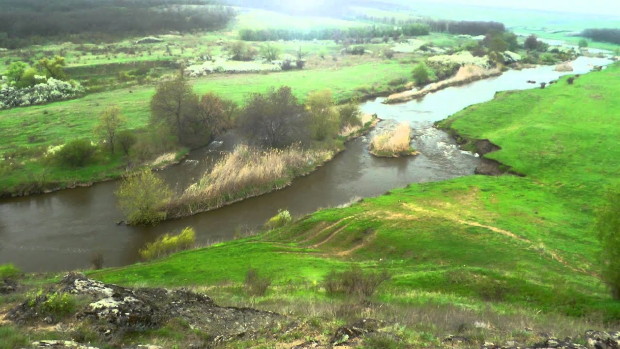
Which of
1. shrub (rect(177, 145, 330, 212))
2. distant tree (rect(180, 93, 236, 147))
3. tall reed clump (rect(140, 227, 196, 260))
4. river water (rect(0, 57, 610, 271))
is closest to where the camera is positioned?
tall reed clump (rect(140, 227, 196, 260))

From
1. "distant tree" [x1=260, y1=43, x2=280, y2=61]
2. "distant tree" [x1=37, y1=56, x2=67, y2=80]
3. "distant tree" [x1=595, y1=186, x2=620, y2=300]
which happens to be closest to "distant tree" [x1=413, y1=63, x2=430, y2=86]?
"distant tree" [x1=260, y1=43, x2=280, y2=61]

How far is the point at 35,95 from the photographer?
267ft

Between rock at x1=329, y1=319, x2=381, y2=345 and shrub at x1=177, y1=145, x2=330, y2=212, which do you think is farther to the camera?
shrub at x1=177, y1=145, x2=330, y2=212

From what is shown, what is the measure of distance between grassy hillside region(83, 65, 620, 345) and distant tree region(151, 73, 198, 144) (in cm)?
3212

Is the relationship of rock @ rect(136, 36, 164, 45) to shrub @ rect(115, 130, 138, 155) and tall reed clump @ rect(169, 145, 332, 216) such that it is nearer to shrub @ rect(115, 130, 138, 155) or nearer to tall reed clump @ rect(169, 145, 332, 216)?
shrub @ rect(115, 130, 138, 155)

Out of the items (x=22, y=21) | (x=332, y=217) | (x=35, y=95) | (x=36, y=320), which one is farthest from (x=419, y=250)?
(x=22, y=21)

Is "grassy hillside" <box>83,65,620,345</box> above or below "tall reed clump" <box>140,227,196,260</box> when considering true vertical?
Answer: above

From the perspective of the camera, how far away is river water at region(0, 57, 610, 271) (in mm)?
37594

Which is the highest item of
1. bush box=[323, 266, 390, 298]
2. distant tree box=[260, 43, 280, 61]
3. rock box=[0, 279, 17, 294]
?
distant tree box=[260, 43, 280, 61]

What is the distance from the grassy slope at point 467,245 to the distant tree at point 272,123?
774 inches

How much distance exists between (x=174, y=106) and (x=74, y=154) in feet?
51.4

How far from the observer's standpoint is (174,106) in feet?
209

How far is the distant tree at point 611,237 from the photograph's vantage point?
2236cm

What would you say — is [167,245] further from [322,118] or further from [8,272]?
[322,118]
